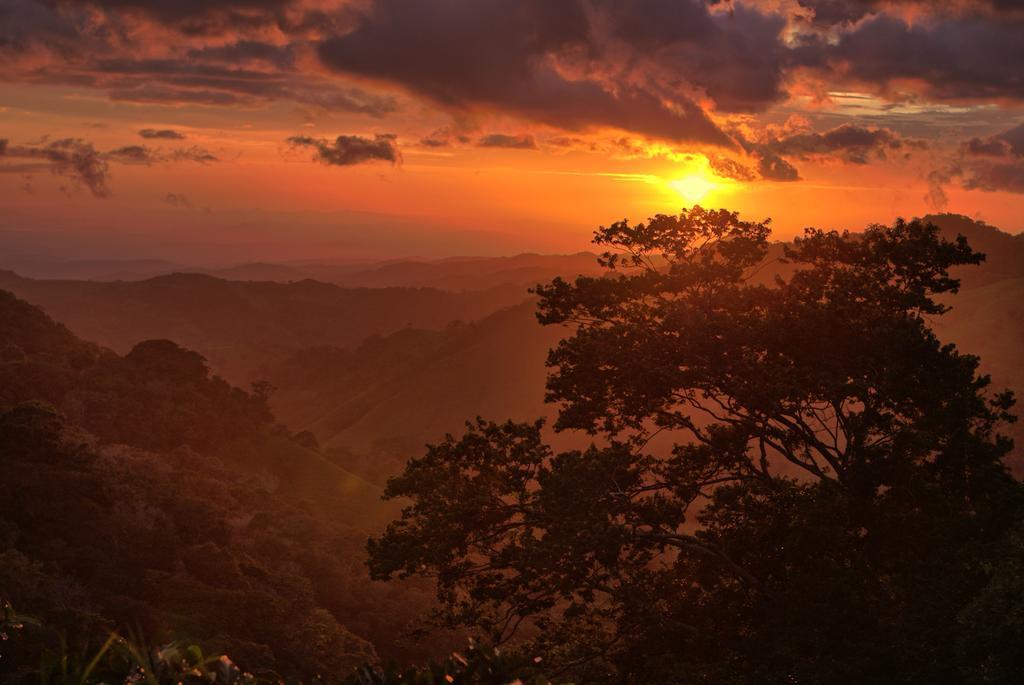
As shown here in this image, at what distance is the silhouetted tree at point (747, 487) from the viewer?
20.0 m

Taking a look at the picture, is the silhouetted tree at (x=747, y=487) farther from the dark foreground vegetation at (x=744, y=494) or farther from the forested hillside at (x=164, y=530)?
the forested hillside at (x=164, y=530)

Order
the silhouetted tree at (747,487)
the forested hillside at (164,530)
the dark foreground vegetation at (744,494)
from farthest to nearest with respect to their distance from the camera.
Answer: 1. the forested hillside at (164,530)
2. the silhouetted tree at (747,487)
3. the dark foreground vegetation at (744,494)

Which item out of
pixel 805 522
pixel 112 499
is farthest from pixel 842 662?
pixel 112 499

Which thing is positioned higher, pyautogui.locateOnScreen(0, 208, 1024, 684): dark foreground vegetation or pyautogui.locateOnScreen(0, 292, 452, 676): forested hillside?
pyautogui.locateOnScreen(0, 208, 1024, 684): dark foreground vegetation

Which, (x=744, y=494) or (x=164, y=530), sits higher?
(x=744, y=494)

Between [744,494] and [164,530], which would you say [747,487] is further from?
[164,530]

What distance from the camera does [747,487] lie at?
2434 centimetres

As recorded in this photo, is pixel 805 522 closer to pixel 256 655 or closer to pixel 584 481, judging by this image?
pixel 584 481

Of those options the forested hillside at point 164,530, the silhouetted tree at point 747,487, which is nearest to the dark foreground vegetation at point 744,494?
the silhouetted tree at point 747,487

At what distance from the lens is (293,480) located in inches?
4011

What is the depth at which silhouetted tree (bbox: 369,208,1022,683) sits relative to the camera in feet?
65.6

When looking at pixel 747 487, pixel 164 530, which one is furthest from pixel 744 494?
pixel 164 530

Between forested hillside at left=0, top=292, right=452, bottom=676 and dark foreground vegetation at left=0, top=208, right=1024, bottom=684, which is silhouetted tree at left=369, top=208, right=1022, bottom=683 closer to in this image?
dark foreground vegetation at left=0, top=208, right=1024, bottom=684

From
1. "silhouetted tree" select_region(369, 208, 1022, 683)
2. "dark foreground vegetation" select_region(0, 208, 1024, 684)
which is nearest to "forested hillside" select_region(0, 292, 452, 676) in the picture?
"dark foreground vegetation" select_region(0, 208, 1024, 684)
